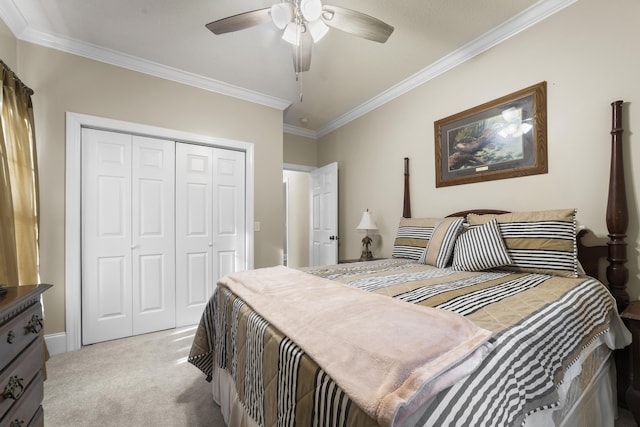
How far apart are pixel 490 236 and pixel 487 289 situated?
0.68 m

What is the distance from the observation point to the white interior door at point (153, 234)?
270 centimetres

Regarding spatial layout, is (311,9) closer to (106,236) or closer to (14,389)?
(14,389)

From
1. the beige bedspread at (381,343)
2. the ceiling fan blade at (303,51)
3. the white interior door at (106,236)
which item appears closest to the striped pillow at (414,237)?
the beige bedspread at (381,343)

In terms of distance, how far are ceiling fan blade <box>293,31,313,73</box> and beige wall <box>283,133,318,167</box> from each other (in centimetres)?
227

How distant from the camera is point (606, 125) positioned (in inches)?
68.6

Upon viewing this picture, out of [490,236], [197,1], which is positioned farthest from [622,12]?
[197,1]

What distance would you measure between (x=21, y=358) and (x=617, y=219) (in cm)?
304

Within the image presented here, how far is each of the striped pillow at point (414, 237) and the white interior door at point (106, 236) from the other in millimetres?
2715

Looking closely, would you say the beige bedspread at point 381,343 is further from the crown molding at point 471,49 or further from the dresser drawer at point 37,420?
the crown molding at point 471,49

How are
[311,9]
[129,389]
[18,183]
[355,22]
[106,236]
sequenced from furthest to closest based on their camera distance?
[106,236], [18,183], [129,389], [355,22], [311,9]

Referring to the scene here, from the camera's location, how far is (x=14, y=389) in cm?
91

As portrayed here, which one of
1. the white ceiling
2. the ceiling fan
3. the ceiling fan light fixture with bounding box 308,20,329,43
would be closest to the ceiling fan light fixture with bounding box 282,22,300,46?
the ceiling fan

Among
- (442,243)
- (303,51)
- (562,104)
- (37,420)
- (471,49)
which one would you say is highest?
(471,49)

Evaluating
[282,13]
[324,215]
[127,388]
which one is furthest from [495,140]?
[127,388]
